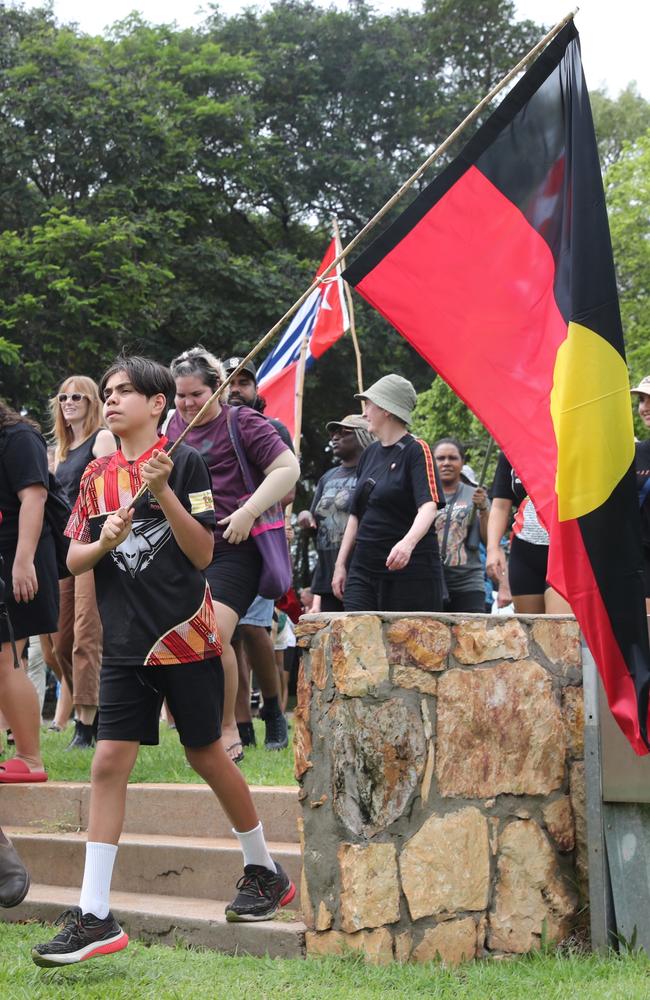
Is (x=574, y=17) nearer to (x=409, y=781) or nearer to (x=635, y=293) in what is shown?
(x=409, y=781)

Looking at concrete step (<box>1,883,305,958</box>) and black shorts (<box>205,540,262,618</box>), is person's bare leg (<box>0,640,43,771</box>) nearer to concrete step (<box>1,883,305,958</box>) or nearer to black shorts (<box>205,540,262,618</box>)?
concrete step (<box>1,883,305,958</box>)

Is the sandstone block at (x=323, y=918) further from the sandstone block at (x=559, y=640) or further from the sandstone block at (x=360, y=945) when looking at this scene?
the sandstone block at (x=559, y=640)

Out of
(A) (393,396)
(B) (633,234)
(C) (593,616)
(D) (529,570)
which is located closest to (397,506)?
(A) (393,396)

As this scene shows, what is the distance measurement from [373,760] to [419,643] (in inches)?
17.7

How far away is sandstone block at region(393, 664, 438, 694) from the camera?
15.2 feet

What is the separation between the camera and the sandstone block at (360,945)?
447cm

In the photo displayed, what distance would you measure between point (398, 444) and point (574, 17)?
271cm

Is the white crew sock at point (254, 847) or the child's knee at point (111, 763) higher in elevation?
the child's knee at point (111, 763)

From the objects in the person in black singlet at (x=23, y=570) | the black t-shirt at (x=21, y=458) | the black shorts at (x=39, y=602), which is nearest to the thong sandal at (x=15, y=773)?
the person in black singlet at (x=23, y=570)

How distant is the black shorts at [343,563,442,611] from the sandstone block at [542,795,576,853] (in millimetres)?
1983

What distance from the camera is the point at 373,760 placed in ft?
15.0

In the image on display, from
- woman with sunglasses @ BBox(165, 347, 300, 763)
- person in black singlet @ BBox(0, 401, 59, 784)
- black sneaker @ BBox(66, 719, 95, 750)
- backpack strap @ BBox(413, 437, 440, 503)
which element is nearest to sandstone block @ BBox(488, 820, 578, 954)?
woman with sunglasses @ BBox(165, 347, 300, 763)

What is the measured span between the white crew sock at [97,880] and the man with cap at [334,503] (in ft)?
12.3

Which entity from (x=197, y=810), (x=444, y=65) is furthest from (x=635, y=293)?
(x=197, y=810)
